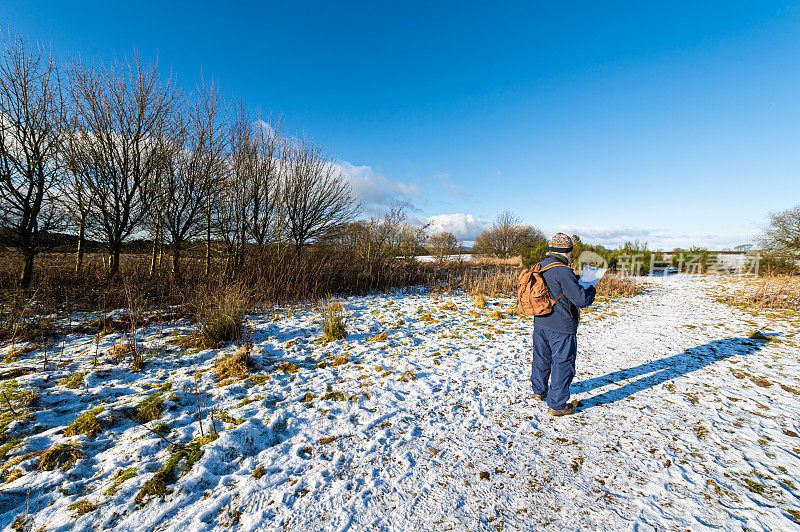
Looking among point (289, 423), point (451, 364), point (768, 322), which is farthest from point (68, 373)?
point (768, 322)

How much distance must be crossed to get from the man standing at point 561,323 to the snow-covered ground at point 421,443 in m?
0.30

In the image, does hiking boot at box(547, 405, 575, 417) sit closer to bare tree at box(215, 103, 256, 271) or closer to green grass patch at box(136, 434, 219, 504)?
green grass patch at box(136, 434, 219, 504)

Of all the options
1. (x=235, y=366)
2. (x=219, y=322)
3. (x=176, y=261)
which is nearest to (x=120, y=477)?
(x=235, y=366)

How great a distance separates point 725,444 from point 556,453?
64.3 inches

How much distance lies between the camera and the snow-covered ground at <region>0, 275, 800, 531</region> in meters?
1.84

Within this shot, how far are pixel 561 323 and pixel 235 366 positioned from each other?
4201 mm

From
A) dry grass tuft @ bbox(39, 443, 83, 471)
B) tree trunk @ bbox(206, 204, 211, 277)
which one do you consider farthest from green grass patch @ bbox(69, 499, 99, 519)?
tree trunk @ bbox(206, 204, 211, 277)

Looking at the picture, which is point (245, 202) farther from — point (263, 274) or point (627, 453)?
point (627, 453)

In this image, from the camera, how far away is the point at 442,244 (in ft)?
63.0

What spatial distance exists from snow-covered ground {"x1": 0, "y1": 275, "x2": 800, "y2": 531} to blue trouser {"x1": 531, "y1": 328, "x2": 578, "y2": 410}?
0.27 meters

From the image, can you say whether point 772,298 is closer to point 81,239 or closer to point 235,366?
point 235,366

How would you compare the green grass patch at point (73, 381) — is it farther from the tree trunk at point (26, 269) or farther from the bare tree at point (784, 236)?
the bare tree at point (784, 236)

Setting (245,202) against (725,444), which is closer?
(725,444)

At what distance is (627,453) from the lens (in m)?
2.44
